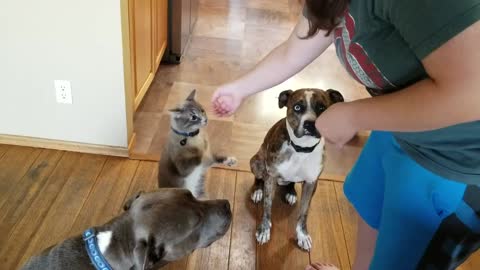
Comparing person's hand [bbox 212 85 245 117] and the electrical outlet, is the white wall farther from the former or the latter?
person's hand [bbox 212 85 245 117]

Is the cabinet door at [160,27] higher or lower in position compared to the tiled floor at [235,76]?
higher

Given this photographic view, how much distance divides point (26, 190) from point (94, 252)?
3.43 ft

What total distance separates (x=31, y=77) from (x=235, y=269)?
1268mm

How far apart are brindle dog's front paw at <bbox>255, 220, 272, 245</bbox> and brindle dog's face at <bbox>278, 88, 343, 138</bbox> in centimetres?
47

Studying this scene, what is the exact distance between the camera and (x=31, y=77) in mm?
2145

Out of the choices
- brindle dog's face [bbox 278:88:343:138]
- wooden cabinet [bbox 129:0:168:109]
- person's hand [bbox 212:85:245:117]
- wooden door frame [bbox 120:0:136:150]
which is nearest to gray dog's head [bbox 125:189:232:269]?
person's hand [bbox 212:85:245:117]

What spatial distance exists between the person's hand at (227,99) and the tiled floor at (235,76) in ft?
2.73

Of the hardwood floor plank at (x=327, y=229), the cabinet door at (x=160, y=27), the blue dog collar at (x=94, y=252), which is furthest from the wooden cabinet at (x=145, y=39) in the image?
the blue dog collar at (x=94, y=252)

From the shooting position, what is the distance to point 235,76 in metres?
3.19

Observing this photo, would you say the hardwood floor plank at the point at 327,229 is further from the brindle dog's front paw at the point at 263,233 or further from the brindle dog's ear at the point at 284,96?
the brindle dog's ear at the point at 284,96

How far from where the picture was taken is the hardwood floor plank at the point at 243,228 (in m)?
1.88

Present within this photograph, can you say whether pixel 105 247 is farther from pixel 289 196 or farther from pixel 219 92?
pixel 289 196

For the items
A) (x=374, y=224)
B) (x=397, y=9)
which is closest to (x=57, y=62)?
(x=374, y=224)

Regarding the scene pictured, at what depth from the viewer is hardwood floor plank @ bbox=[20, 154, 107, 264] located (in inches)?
72.9
